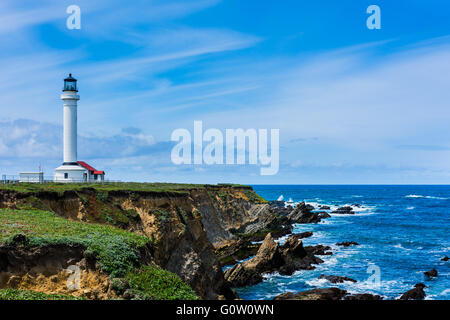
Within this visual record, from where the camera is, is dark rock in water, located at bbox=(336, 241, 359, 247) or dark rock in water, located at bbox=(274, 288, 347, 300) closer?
dark rock in water, located at bbox=(274, 288, 347, 300)

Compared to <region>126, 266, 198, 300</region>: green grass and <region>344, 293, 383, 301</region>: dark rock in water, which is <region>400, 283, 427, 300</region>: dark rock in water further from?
<region>126, 266, 198, 300</region>: green grass

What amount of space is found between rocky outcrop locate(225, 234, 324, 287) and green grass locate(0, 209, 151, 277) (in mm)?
20450

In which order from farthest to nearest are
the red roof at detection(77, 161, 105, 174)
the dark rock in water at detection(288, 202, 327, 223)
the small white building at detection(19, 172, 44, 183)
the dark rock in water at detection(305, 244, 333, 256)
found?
the dark rock in water at detection(288, 202, 327, 223) < the red roof at detection(77, 161, 105, 174) < the dark rock in water at detection(305, 244, 333, 256) < the small white building at detection(19, 172, 44, 183)

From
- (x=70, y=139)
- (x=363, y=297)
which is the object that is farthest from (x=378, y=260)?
(x=70, y=139)

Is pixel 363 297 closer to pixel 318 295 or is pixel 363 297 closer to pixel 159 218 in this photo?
pixel 318 295

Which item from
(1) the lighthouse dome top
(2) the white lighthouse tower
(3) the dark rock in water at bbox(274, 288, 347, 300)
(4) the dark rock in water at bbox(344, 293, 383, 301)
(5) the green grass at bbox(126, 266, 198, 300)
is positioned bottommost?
(4) the dark rock in water at bbox(344, 293, 383, 301)

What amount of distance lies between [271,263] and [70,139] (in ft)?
95.4

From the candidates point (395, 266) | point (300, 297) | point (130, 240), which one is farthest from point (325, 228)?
point (130, 240)

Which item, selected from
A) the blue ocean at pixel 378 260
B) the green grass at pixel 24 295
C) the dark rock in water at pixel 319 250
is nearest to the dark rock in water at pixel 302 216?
the blue ocean at pixel 378 260

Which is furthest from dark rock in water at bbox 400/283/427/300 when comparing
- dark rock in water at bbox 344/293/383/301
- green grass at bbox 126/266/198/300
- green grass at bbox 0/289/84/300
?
green grass at bbox 0/289/84/300

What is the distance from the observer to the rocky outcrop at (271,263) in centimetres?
3718

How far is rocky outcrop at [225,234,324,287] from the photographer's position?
37.2 m

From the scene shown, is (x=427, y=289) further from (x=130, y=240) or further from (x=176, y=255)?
(x=130, y=240)
